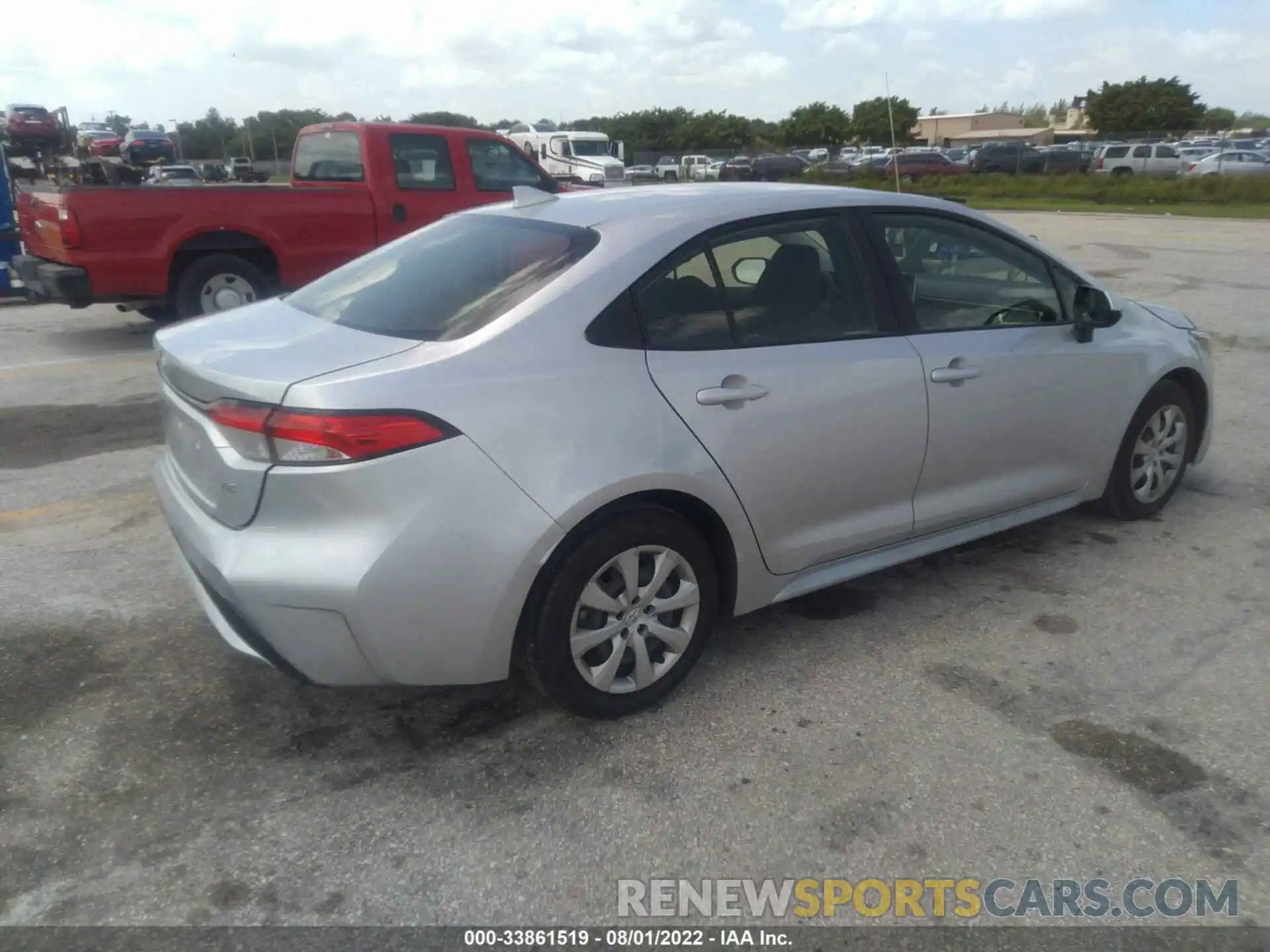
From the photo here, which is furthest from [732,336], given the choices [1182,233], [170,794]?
[1182,233]

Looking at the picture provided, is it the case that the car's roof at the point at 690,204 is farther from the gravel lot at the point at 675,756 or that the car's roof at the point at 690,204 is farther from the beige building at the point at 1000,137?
the beige building at the point at 1000,137

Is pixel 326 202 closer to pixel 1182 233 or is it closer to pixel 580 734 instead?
pixel 580 734

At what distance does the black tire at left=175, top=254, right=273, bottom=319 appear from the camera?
871cm

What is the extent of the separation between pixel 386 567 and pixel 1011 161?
41227 millimetres

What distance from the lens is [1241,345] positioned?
9125 millimetres

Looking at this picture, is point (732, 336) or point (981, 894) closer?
point (981, 894)

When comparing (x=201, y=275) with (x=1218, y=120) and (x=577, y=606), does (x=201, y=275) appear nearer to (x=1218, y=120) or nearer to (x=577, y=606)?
(x=577, y=606)

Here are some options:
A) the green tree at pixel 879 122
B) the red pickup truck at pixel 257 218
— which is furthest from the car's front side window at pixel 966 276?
the green tree at pixel 879 122

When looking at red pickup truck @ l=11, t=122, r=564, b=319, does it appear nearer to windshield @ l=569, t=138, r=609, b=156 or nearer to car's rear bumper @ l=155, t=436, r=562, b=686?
car's rear bumper @ l=155, t=436, r=562, b=686

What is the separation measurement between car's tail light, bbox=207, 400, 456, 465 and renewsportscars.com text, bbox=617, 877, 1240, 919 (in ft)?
4.16

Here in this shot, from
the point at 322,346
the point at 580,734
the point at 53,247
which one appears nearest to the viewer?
the point at 322,346

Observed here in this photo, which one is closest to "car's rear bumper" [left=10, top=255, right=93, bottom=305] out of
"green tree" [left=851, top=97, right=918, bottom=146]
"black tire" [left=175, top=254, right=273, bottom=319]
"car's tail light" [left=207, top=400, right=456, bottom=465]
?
"black tire" [left=175, top=254, right=273, bottom=319]

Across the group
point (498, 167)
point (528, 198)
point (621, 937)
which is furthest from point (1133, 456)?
point (498, 167)

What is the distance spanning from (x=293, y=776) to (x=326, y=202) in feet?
24.5
